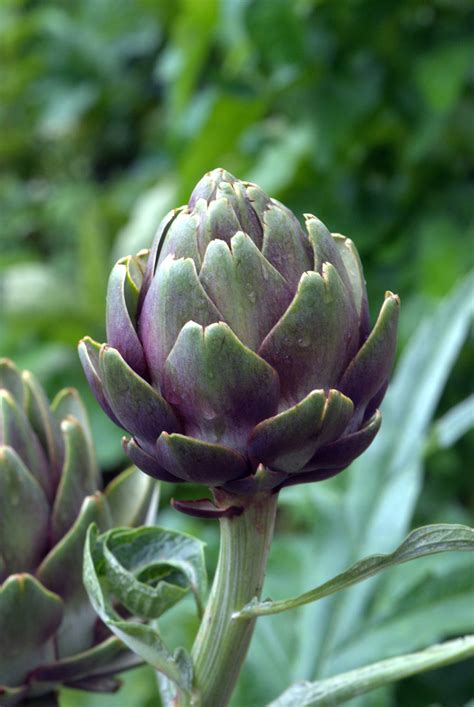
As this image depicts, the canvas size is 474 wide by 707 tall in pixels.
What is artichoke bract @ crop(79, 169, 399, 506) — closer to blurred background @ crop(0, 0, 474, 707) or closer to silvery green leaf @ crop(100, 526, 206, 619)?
silvery green leaf @ crop(100, 526, 206, 619)

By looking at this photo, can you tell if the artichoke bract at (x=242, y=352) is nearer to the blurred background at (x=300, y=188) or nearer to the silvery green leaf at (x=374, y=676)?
the silvery green leaf at (x=374, y=676)

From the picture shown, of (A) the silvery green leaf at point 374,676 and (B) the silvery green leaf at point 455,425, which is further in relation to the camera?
(B) the silvery green leaf at point 455,425

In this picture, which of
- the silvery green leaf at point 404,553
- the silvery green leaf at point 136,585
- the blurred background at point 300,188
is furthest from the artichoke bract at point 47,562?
the blurred background at point 300,188

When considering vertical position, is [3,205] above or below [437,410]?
above

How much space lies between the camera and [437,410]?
1.36m

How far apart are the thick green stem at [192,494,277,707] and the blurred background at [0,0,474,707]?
0.92 feet

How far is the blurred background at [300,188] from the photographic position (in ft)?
2.49

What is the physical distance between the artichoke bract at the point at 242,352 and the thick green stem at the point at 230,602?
0.11ft

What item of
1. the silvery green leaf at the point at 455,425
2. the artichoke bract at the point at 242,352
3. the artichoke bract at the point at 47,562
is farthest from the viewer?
the silvery green leaf at the point at 455,425

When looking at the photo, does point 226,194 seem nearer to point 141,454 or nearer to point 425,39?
point 141,454

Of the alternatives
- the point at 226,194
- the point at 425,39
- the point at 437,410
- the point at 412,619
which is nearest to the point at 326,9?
the point at 425,39

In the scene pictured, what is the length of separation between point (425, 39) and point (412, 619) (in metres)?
0.94

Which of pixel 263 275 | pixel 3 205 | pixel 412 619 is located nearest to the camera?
pixel 263 275

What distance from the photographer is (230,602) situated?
1.39ft
